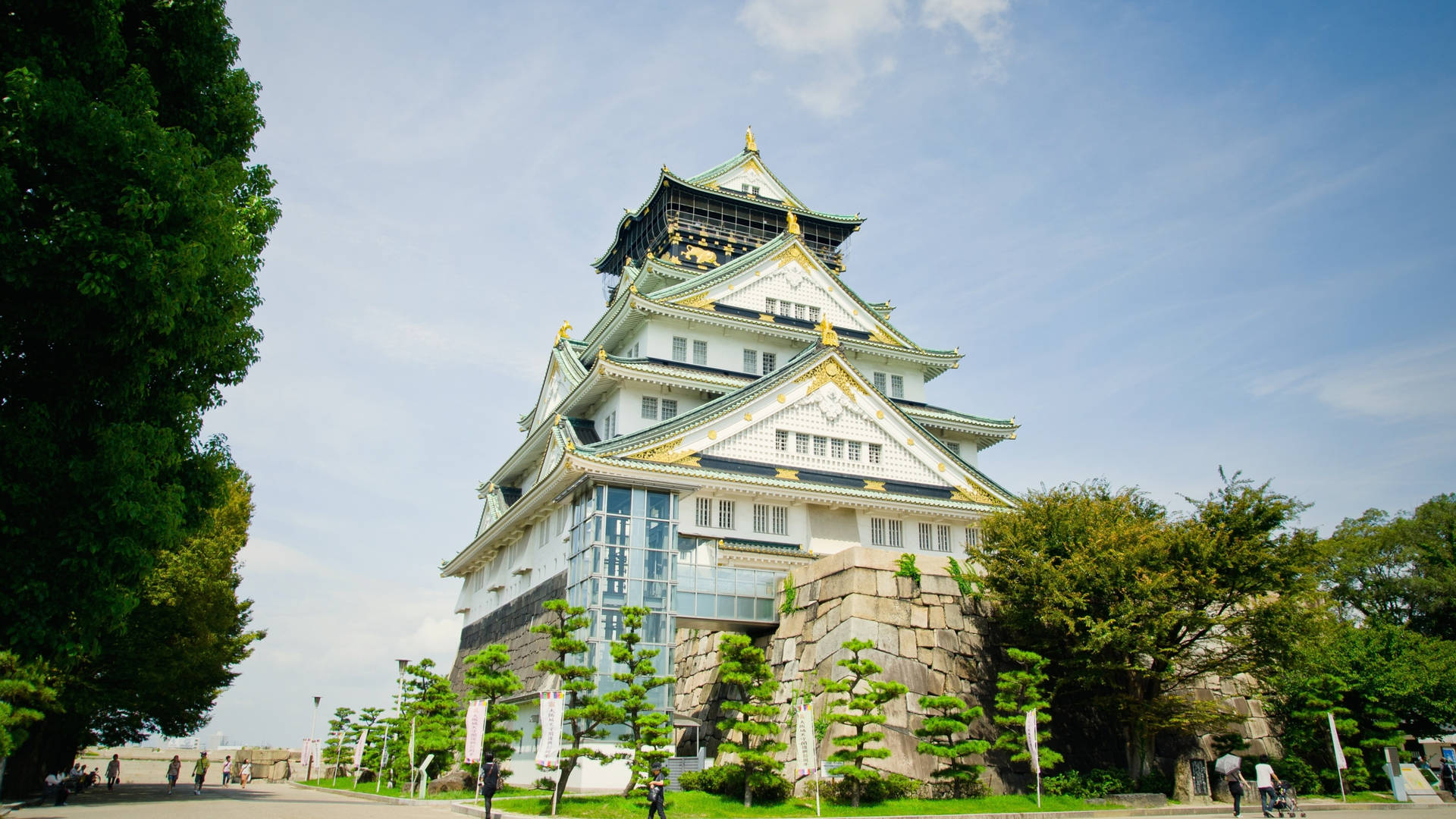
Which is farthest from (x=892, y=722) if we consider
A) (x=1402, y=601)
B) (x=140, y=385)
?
(x=1402, y=601)

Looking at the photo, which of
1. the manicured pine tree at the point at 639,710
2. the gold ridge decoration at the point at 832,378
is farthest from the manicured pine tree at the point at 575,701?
the gold ridge decoration at the point at 832,378

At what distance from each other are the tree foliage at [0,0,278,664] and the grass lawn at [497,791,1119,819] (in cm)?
1013

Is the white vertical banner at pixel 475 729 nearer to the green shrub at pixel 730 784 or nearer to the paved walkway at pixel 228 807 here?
the paved walkway at pixel 228 807

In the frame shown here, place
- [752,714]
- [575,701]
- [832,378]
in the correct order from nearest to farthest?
[575,701]
[752,714]
[832,378]

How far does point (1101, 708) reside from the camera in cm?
2475

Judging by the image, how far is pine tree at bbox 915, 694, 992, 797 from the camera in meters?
21.1

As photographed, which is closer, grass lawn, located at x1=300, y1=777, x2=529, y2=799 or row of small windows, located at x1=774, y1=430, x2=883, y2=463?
grass lawn, located at x1=300, y1=777, x2=529, y2=799

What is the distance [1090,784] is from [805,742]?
27.5ft

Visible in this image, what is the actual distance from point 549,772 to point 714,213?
28.1m

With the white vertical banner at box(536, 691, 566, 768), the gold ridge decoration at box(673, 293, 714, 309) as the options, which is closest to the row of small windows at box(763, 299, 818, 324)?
the gold ridge decoration at box(673, 293, 714, 309)

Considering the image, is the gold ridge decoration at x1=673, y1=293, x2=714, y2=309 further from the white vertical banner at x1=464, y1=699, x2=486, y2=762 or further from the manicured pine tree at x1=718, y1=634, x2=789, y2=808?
the white vertical banner at x1=464, y1=699, x2=486, y2=762

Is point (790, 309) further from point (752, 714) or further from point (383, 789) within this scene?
point (383, 789)

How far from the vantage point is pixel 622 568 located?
26281mm

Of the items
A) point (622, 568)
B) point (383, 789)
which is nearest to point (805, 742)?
point (622, 568)
